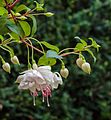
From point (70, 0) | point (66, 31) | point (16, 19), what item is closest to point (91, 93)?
point (66, 31)

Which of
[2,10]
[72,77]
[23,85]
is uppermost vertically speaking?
[2,10]

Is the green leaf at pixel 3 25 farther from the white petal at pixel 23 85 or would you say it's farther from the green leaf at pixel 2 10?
the white petal at pixel 23 85

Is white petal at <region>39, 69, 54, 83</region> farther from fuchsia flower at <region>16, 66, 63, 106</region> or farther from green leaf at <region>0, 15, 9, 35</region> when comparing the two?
green leaf at <region>0, 15, 9, 35</region>

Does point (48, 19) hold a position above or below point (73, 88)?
above

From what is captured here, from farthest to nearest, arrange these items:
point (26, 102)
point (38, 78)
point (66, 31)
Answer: point (66, 31) < point (26, 102) < point (38, 78)

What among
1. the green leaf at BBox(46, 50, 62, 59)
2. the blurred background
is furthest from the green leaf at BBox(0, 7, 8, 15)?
the blurred background

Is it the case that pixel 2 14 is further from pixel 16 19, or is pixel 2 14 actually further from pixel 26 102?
pixel 26 102

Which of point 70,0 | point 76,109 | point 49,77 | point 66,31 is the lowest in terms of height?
point 76,109

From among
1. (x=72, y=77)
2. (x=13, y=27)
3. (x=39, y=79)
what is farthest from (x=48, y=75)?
(x=72, y=77)

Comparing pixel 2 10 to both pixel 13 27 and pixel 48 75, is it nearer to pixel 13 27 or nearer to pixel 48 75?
pixel 13 27
